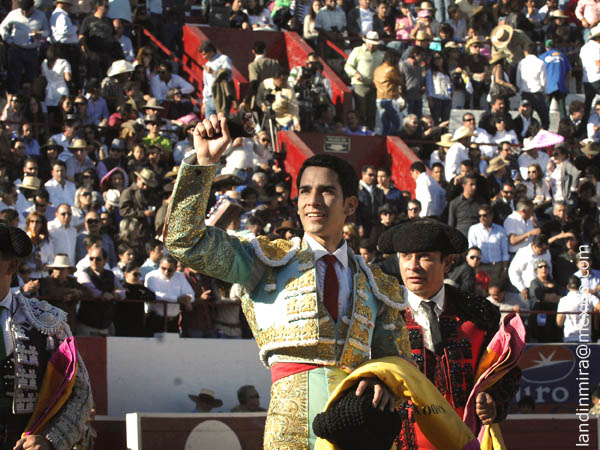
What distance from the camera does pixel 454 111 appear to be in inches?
635

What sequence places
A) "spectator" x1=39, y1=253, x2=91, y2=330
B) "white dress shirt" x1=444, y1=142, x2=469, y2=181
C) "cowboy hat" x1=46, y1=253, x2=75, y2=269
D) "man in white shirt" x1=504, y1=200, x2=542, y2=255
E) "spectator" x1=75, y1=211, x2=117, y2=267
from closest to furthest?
"spectator" x1=39, y1=253, x2=91, y2=330 < "cowboy hat" x1=46, y1=253, x2=75, y2=269 < "spectator" x1=75, y1=211, x2=117, y2=267 < "man in white shirt" x1=504, y1=200, x2=542, y2=255 < "white dress shirt" x1=444, y1=142, x2=469, y2=181

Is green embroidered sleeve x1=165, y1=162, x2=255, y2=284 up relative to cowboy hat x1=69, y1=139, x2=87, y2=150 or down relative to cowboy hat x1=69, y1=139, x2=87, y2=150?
down

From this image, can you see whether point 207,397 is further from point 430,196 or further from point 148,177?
point 430,196

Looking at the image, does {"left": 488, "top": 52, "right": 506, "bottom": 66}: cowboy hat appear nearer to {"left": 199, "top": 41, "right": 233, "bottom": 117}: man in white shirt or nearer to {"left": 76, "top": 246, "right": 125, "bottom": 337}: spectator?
{"left": 199, "top": 41, "right": 233, "bottom": 117}: man in white shirt

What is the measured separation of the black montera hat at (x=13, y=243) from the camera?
4.34 m

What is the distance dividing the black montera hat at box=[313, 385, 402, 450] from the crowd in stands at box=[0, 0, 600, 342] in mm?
4028

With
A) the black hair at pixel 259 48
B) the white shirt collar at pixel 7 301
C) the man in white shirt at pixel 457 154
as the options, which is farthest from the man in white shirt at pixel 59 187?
the white shirt collar at pixel 7 301

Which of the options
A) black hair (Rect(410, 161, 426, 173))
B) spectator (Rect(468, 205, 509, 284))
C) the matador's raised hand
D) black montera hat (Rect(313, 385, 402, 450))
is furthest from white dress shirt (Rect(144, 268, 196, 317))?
black montera hat (Rect(313, 385, 402, 450))

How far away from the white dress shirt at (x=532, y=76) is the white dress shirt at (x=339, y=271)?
12.5 meters

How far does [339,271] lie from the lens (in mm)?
4262

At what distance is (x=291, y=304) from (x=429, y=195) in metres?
8.67

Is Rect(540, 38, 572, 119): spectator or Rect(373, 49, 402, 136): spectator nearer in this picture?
Rect(373, 49, 402, 136): spectator

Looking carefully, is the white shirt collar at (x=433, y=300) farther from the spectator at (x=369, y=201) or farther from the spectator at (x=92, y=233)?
the spectator at (x=369, y=201)

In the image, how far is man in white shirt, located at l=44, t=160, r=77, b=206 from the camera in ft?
36.4
